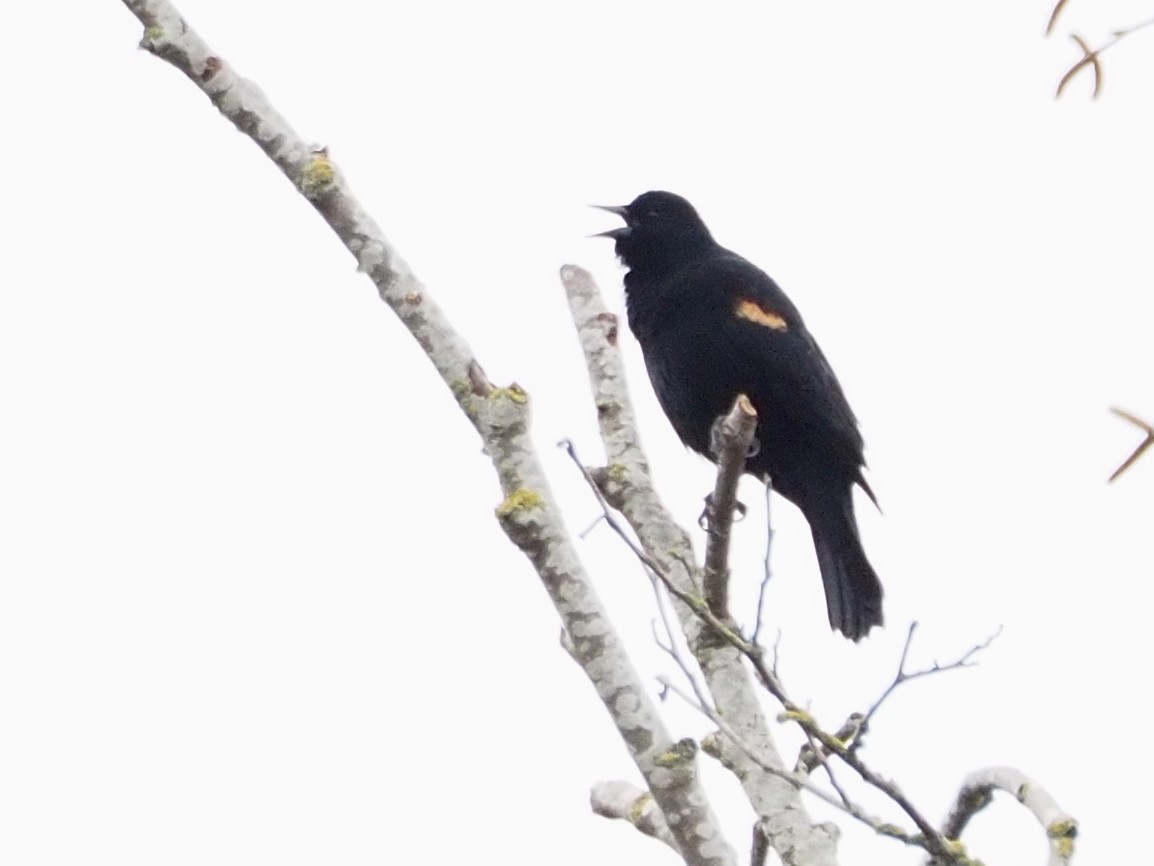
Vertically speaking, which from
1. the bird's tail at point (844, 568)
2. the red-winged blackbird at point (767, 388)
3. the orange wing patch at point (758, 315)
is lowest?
the bird's tail at point (844, 568)

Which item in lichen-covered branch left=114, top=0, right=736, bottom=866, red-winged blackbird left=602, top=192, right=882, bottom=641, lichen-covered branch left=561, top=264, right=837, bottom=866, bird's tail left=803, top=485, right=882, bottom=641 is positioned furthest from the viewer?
red-winged blackbird left=602, top=192, right=882, bottom=641

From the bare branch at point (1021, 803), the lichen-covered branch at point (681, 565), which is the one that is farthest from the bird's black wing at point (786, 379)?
the bare branch at point (1021, 803)

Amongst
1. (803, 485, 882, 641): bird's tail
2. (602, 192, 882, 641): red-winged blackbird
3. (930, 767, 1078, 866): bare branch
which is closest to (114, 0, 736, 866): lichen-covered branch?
(930, 767, 1078, 866): bare branch

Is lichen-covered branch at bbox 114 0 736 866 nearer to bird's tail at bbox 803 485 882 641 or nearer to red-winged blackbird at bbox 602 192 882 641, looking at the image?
bird's tail at bbox 803 485 882 641

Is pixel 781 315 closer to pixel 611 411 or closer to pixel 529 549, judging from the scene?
pixel 611 411

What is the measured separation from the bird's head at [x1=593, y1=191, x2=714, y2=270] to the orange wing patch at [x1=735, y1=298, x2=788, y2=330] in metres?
0.46

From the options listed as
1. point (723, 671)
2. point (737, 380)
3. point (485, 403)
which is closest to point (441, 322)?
point (485, 403)

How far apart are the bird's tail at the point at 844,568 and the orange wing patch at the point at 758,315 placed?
0.56 m

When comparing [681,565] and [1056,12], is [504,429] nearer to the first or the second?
[681,565]

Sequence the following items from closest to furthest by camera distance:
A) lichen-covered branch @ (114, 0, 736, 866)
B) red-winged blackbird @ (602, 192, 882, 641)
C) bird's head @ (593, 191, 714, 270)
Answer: lichen-covered branch @ (114, 0, 736, 866) < red-winged blackbird @ (602, 192, 882, 641) < bird's head @ (593, 191, 714, 270)

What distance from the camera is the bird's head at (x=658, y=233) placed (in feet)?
17.7

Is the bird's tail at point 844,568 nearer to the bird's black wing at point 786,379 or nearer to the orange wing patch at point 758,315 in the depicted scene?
the bird's black wing at point 786,379

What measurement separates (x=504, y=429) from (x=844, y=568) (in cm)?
215

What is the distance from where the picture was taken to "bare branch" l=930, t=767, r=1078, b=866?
2.16 meters
